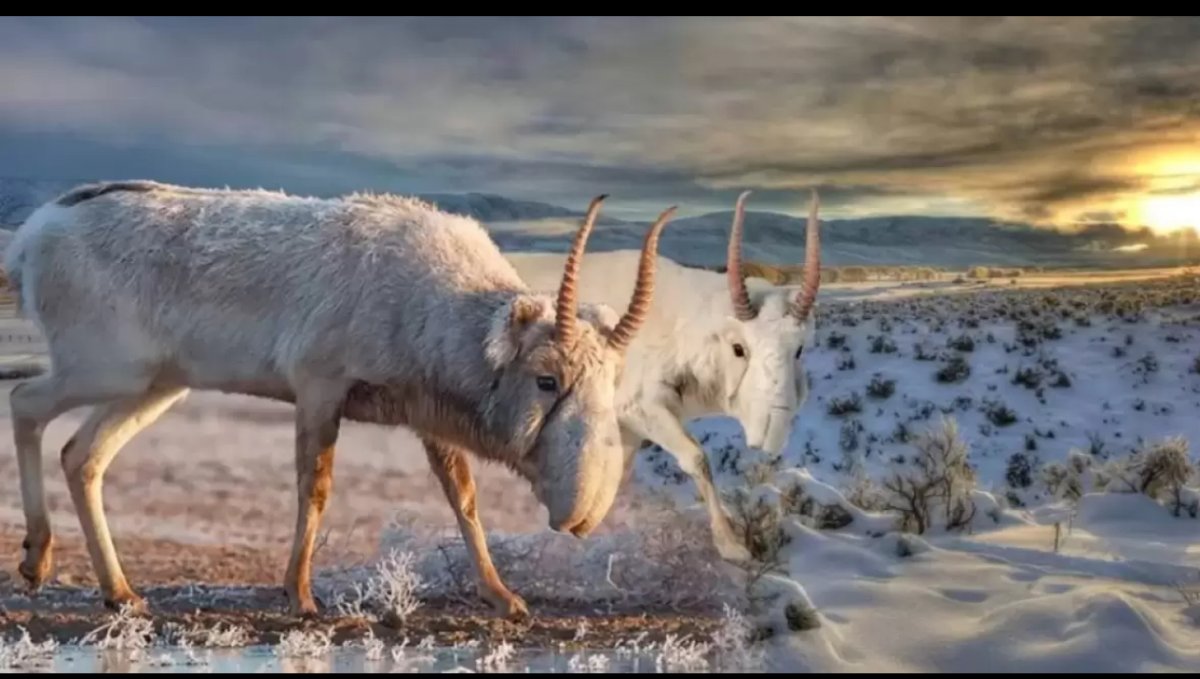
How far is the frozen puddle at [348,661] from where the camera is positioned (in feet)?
9.37

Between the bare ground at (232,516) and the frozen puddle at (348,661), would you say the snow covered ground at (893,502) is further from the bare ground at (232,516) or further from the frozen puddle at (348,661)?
the frozen puddle at (348,661)

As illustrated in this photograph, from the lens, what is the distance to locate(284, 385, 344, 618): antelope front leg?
112 inches

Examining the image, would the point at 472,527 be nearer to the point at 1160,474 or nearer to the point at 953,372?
the point at 953,372

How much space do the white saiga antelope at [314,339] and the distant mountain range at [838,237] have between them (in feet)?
0.26

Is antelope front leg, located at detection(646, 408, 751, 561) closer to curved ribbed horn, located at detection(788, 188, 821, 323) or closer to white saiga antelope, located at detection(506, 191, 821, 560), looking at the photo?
white saiga antelope, located at detection(506, 191, 821, 560)

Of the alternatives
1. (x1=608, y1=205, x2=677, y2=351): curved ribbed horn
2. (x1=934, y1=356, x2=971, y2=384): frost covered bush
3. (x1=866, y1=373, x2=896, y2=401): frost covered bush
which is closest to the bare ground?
(x1=608, y1=205, x2=677, y2=351): curved ribbed horn

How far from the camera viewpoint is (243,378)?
293 cm

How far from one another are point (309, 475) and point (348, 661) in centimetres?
42

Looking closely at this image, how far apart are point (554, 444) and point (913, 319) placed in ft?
3.32

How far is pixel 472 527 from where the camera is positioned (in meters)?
3.08

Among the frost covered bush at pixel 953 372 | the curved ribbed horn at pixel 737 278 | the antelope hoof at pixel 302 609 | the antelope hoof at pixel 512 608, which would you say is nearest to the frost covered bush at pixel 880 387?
the frost covered bush at pixel 953 372

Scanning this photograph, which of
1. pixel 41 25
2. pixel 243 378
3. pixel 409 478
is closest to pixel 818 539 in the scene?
pixel 409 478

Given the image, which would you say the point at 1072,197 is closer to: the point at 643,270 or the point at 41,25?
the point at 643,270

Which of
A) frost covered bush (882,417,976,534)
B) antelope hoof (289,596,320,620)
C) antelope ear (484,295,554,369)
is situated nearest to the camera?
antelope ear (484,295,554,369)
